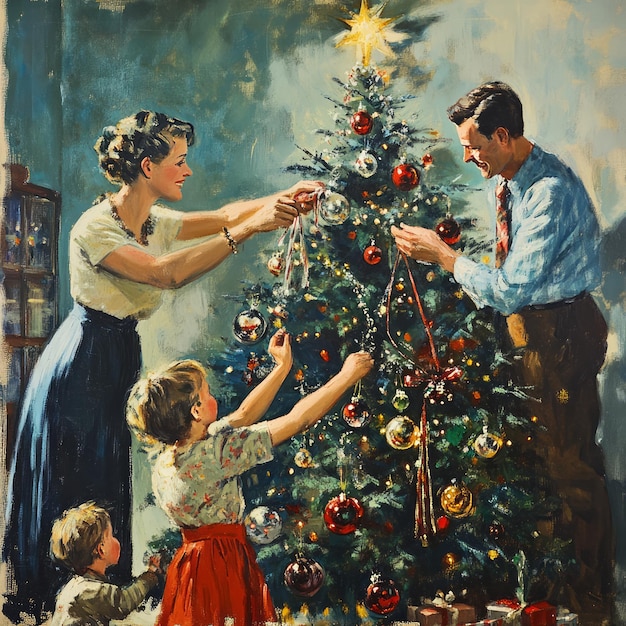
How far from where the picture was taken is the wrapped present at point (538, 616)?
7.06 feet

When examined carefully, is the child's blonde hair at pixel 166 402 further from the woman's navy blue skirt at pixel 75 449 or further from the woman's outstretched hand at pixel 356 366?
the woman's outstretched hand at pixel 356 366

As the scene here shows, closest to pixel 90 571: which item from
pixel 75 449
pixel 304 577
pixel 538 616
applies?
pixel 75 449

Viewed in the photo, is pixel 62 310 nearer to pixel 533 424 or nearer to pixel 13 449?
pixel 13 449

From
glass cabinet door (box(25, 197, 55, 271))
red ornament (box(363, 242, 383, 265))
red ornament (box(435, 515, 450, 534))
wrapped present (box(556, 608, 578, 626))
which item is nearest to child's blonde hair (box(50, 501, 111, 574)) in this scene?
glass cabinet door (box(25, 197, 55, 271))

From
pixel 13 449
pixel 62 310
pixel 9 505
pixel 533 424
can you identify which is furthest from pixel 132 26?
pixel 533 424

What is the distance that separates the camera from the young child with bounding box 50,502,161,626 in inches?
87.4

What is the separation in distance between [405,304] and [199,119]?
916mm

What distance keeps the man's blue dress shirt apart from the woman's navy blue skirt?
3.71 ft

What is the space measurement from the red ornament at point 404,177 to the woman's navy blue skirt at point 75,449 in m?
0.96

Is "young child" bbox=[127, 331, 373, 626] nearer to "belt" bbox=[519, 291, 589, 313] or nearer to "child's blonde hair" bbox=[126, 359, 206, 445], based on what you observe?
"child's blonde hair" bbox=[126, 359, 206, 445]

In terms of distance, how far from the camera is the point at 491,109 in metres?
2.33

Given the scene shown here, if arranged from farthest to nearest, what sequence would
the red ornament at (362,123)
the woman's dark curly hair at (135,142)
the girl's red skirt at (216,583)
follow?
the woman's dark curly hair at (135,142) → the red ornament at (362,123) → the girl's red skirt at (216,583)

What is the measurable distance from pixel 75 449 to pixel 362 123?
4.51 feet

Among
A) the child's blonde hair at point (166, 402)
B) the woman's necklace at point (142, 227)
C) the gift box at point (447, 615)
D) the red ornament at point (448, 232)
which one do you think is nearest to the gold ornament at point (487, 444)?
the gift box at point (447, 615)
